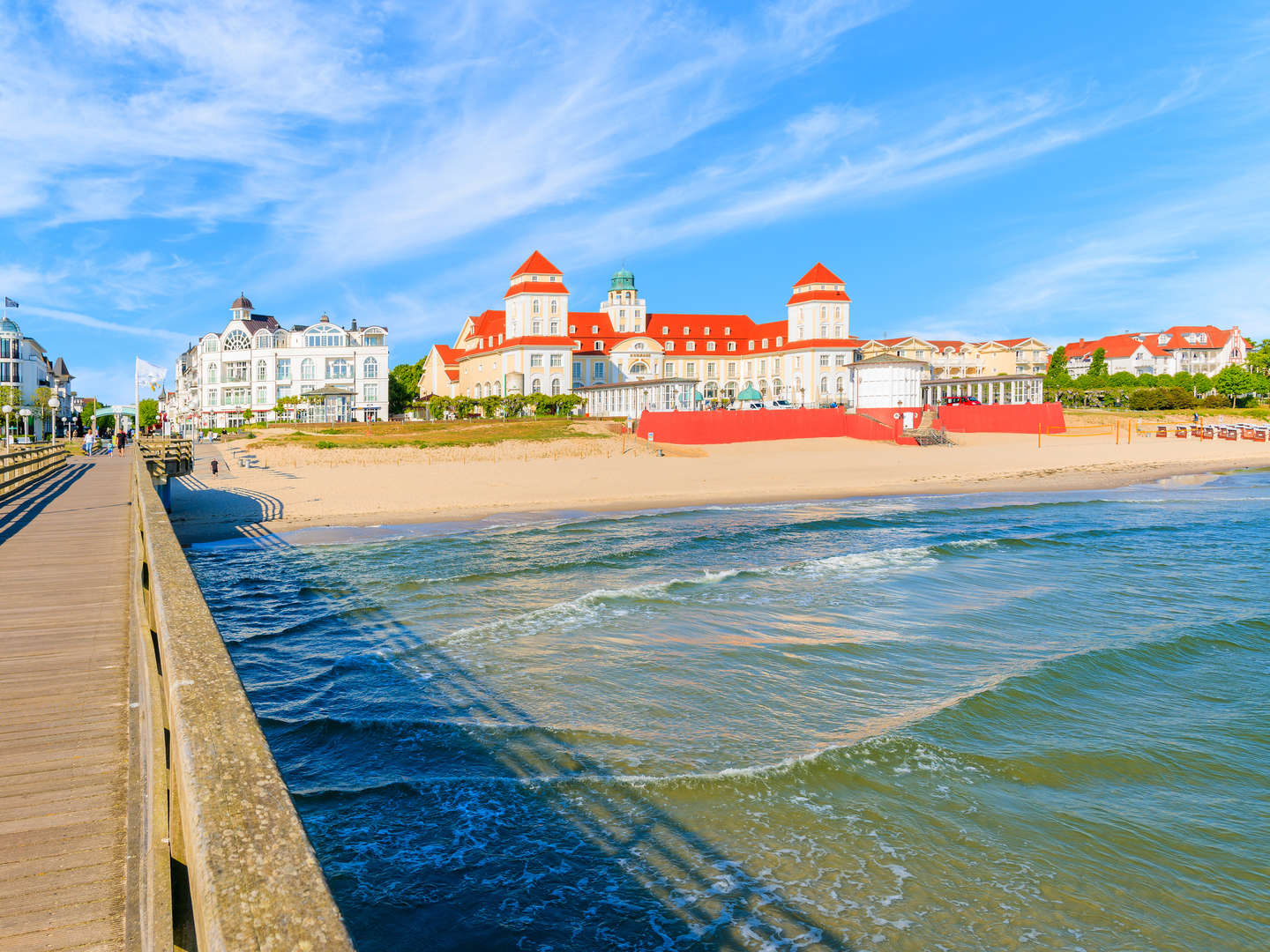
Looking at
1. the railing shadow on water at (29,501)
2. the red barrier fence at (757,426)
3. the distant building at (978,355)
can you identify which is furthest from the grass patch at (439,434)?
the distant building at (978,355)

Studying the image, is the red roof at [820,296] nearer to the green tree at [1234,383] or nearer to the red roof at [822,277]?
the red roof at [822,277]

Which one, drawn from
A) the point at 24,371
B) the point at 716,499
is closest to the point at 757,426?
the point at 716,499

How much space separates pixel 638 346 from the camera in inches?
3228

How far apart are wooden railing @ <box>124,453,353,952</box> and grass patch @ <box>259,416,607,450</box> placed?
41636mm

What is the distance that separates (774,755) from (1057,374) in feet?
353

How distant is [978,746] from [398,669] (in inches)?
257

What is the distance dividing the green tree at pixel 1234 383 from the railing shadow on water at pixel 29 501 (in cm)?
10255

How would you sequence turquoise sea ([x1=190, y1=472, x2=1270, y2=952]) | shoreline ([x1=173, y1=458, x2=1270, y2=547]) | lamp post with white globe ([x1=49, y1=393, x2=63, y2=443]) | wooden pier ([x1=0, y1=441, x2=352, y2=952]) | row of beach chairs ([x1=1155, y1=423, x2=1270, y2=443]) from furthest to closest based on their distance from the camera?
row of beach chairs ([x1=1155, y1=423, x2=1270, y2=443])
lamp post with white globe ([x1=49, y1=393, x2=63, y2=443])
shoreline ([x1=173, y1=458, x2=1270, y2=547])
turquoise sea ([x1=190, y1=472, x2=1270, y2=952])
wooden pier ([x1=0, y1=441, x2=352, y2=952])

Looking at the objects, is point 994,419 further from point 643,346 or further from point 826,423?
point 643,346

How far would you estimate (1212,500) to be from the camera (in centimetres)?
2892

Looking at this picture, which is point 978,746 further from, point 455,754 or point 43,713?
point 43,713

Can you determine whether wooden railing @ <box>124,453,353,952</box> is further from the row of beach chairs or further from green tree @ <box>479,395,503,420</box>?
the row of beach chairs

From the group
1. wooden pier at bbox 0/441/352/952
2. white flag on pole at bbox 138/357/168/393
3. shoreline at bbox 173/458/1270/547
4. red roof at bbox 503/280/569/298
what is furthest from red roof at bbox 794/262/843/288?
wooden pier at bbox 0/441/352/952

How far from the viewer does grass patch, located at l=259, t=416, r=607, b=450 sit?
45.4 m
